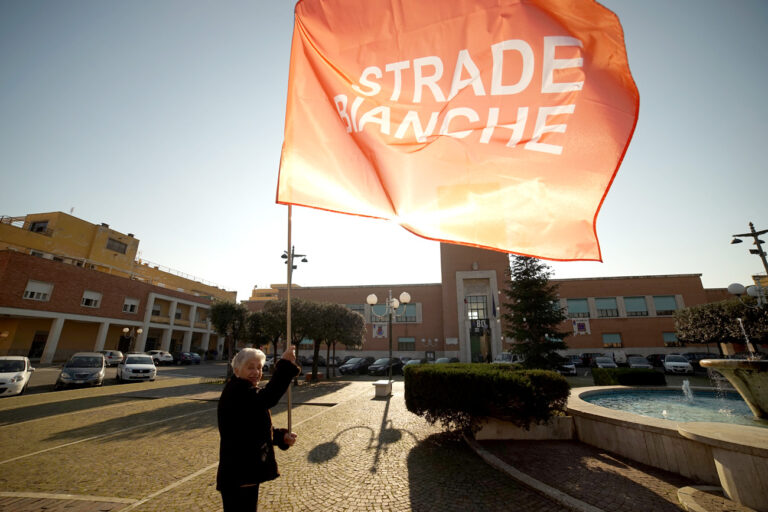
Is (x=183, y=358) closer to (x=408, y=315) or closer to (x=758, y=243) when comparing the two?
(x=408, y=315)

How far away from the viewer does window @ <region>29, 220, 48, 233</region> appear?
3484 cm

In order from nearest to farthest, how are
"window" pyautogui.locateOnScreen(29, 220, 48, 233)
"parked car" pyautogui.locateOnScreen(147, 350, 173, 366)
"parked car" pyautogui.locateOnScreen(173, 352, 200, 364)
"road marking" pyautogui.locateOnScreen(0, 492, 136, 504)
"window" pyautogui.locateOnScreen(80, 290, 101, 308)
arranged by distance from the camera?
"road marking" pyautogui.locateOnScreen(0, 492, 136, 504) < "window" pyautogui.locateOnScreen(80, 290, 101, 308) < "parked car" pyautogui.locateOnScreen(147, 350, 173, 366) < "window" pyautogui.locateOnScreen(29, 220, 48, 233) < "parked car" pyautogui.locateOnScreen(173, 352, 200, 364)

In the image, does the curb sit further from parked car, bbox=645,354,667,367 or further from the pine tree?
parked car, bbox=645,354,667,367

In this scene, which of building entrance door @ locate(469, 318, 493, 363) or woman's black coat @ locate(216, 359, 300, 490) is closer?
woman's black coat @ locate(216, 359, 300, 490)

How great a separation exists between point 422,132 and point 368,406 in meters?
9.53

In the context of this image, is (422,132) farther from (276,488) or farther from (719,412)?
(719,412)

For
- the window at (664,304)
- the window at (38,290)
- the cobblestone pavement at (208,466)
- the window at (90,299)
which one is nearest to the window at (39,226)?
the window at (90,299)

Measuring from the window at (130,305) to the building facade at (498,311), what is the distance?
2361 centimetres

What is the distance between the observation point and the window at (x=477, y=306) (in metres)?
38.4

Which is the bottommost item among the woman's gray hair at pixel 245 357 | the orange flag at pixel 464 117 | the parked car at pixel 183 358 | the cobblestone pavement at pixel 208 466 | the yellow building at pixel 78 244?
the parked car at pixel 183 358

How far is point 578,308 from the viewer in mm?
37438

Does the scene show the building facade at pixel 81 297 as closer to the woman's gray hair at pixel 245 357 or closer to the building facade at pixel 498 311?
the building facade at pixel 498 311

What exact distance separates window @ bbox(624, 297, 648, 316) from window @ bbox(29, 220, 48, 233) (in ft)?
211

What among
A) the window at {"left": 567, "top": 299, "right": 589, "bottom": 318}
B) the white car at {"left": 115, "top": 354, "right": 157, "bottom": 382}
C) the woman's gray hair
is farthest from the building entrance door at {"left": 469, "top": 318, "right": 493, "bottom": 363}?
the woman's gray hair
